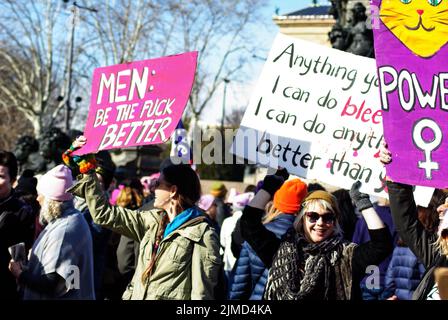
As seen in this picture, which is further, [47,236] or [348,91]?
[348,91]

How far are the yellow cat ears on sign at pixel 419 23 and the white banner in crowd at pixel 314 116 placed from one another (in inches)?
34.8

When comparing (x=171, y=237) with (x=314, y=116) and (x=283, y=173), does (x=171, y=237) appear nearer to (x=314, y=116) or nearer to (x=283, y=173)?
(x=283, y=173)

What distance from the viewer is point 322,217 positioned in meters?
4.62

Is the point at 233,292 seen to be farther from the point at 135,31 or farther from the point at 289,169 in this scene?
the point at 135,31

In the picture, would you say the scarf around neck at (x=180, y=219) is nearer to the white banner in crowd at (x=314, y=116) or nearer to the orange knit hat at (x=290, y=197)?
the white banner in crowd at (x=314, y=116)

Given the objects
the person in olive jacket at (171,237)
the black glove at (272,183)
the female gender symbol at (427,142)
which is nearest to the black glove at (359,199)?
the female gender symbol at (427,142)

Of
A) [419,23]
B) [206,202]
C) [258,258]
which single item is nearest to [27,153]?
[206,202]

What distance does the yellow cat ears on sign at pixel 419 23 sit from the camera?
15.6ft

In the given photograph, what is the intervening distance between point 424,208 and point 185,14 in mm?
25500

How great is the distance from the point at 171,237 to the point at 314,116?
139 cm

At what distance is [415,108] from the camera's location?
470cm

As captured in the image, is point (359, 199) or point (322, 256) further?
point (359, 199)
